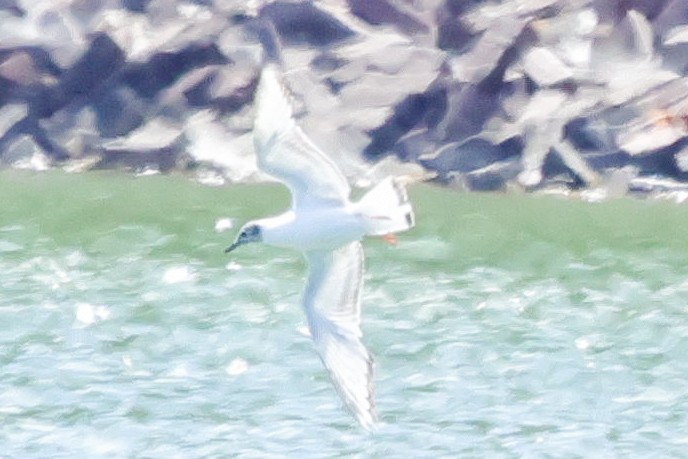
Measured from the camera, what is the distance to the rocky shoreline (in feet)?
64.4

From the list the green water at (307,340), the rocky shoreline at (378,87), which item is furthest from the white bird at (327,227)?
the rocky shoreline at (378,87)

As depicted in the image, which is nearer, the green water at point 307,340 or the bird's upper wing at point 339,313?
the bird's upper wing at point 339,313

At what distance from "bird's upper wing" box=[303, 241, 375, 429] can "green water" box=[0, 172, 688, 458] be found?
3.31 metres

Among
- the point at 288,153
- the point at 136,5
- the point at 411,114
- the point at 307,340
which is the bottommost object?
the point at 307,340

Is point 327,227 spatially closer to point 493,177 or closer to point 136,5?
point 493,177

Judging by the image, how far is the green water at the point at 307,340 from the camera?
1402 centimetres

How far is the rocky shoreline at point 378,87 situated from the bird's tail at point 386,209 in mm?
9647

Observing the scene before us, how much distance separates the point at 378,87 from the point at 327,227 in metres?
10.8

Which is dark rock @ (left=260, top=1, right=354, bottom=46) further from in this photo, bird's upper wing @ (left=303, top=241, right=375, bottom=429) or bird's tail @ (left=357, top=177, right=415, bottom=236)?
bird's tail @ (left=357, top=177, right=415, bottom=236)

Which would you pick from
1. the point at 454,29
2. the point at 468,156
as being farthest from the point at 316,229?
the point at 454,29

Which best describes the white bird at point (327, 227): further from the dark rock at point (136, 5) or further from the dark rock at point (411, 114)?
the dark rock at point (136, 5)

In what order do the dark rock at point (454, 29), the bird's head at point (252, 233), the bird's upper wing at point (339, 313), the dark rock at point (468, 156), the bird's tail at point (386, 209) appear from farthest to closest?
the dark rock at point (454, 29), the dark rock at point (468, 156), the bird's head at point (252, 233), the bird's upper wing at point (339, 313), the bird's tail at point (386, 209)

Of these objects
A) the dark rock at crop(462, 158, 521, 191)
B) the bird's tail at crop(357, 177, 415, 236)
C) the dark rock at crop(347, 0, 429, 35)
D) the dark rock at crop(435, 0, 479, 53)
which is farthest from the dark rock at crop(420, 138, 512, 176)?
the bird's tail at crop(357, 177, 415, 236)

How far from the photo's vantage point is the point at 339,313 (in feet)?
33.7
